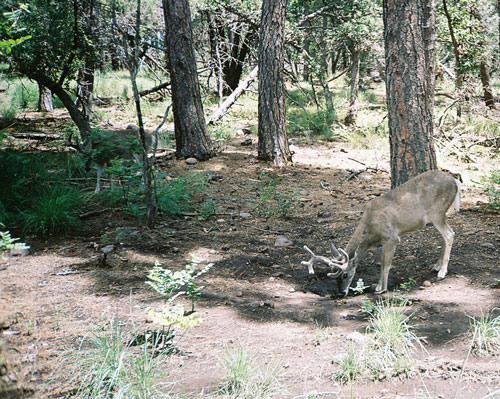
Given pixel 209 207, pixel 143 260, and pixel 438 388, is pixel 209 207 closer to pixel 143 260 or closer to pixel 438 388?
pixel 143 260

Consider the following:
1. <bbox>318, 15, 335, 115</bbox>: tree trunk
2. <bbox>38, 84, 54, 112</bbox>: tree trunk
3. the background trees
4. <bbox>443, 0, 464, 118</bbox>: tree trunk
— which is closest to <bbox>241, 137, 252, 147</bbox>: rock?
the background trees

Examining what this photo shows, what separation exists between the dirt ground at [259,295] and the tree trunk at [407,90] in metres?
1.06

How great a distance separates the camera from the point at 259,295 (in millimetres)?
5152

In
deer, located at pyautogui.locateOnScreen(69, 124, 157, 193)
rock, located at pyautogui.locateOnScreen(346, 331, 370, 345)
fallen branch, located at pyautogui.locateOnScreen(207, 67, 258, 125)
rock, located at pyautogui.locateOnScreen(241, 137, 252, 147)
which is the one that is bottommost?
rock, located at pyautogui.locateOnScreen(346, 331, 370, 345)

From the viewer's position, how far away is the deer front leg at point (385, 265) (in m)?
5.36

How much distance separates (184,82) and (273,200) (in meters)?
3.52

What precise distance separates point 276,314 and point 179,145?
6.30m

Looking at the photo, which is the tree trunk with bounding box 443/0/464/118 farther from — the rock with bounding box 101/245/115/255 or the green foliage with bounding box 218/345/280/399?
the green foliage with bounding box 218/345/280/399

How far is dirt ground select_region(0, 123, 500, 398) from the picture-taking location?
338cm

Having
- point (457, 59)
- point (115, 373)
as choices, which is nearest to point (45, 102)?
point (457, 59)

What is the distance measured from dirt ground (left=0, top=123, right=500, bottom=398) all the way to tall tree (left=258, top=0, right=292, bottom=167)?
170 cm

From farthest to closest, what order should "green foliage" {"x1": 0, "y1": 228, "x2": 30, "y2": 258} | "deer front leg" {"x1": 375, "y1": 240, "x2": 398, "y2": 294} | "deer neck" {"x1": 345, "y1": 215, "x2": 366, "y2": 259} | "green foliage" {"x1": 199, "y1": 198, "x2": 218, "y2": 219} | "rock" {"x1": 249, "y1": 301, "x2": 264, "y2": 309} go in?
"green foliage" {"x1": 199, "y1": 198, "x2": 218, "y2": 219} → "deer neck" {"x1": 345, "y1": 215, "x2": 366, "y2": 259} → "deer front leg" {"x1": 375, "y1": 240, "x2": 398, "y2": 294} → "rock" {"x1": 249, "y1": 301, "x2": 264, "y2": 309} → "green foliage" {"x1": 0, "y1": 228, "x2": 30, "y2": 258}

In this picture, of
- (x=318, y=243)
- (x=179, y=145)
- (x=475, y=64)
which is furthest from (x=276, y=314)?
(x=475, y=64)

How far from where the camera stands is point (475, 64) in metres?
12.8
